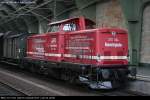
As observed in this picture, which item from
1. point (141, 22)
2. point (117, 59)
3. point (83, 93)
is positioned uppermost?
point (141, 22)

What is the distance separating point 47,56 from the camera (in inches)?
886

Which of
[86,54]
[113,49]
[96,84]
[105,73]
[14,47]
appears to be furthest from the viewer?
[14,47]

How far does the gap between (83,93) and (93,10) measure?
23.5 metres

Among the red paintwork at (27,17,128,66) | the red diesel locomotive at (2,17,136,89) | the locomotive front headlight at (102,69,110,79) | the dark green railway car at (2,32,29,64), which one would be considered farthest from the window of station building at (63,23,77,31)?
the dark green railway car at (2,32,29,64)

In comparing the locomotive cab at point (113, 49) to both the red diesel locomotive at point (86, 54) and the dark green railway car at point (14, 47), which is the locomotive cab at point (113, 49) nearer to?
the red diesel locomotive at point (86, 54)

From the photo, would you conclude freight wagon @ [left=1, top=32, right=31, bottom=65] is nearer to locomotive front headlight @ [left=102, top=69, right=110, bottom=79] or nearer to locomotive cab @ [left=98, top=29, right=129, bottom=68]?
locomotive cab @ [left=98, top=29, right=129, bottom=68]

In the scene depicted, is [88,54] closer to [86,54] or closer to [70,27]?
[86,54]

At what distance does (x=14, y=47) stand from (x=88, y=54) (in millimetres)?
14679

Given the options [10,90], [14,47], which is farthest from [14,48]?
[10,90]

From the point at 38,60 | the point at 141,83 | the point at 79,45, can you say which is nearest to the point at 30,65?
the point at 38,60

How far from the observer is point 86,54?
1806 cm

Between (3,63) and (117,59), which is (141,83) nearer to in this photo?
(117,59)

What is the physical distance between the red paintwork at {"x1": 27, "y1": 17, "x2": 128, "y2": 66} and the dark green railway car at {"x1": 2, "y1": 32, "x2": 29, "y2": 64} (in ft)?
22.7

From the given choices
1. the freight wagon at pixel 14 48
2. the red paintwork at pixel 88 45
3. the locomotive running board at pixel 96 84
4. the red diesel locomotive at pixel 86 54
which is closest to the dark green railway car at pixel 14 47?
the freight wagon at pixel 14 48
